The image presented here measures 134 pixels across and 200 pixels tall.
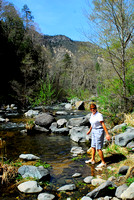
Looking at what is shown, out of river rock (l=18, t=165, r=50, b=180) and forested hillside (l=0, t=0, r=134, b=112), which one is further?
forested hillside (l=0, t=0, r=134, b=112)

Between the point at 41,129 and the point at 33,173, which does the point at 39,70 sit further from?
the point at 33,173

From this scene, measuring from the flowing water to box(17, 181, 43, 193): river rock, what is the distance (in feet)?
0.29

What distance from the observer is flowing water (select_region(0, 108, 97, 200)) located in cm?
355

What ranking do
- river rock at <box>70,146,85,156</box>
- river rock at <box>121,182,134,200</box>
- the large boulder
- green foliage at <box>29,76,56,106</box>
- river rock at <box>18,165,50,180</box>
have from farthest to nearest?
green foliage at <box>29,76,56,106</box>
the large boulder
river rock at <box>70,146,85,156</box>
river rock at <box>18,165,50,180</box>
river rock at <box>121,182,134,200</box>

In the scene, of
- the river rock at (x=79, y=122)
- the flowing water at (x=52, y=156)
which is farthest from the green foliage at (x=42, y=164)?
the river rock at (x=79, y=122)

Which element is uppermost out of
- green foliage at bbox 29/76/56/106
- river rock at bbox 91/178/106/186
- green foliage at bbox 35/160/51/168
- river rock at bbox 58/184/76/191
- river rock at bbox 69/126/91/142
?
green foliage at bbox 29/76/56/106

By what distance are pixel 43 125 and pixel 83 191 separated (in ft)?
21.5

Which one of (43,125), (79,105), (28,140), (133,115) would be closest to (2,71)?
(79,105)

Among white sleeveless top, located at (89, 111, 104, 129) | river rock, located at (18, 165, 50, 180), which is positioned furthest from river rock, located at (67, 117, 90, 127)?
river rock, located at (18, 165, 50, 180)

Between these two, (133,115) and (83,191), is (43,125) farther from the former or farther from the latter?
(83,191)

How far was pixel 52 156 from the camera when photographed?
19.0 feet

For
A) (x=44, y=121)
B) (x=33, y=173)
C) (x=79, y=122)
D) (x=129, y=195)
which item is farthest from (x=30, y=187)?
→ (x=44, y=121)

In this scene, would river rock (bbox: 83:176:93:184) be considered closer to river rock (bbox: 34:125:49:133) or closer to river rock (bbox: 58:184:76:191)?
river rock (bbox: 58:184:76:191)

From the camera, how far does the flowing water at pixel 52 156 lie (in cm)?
355
